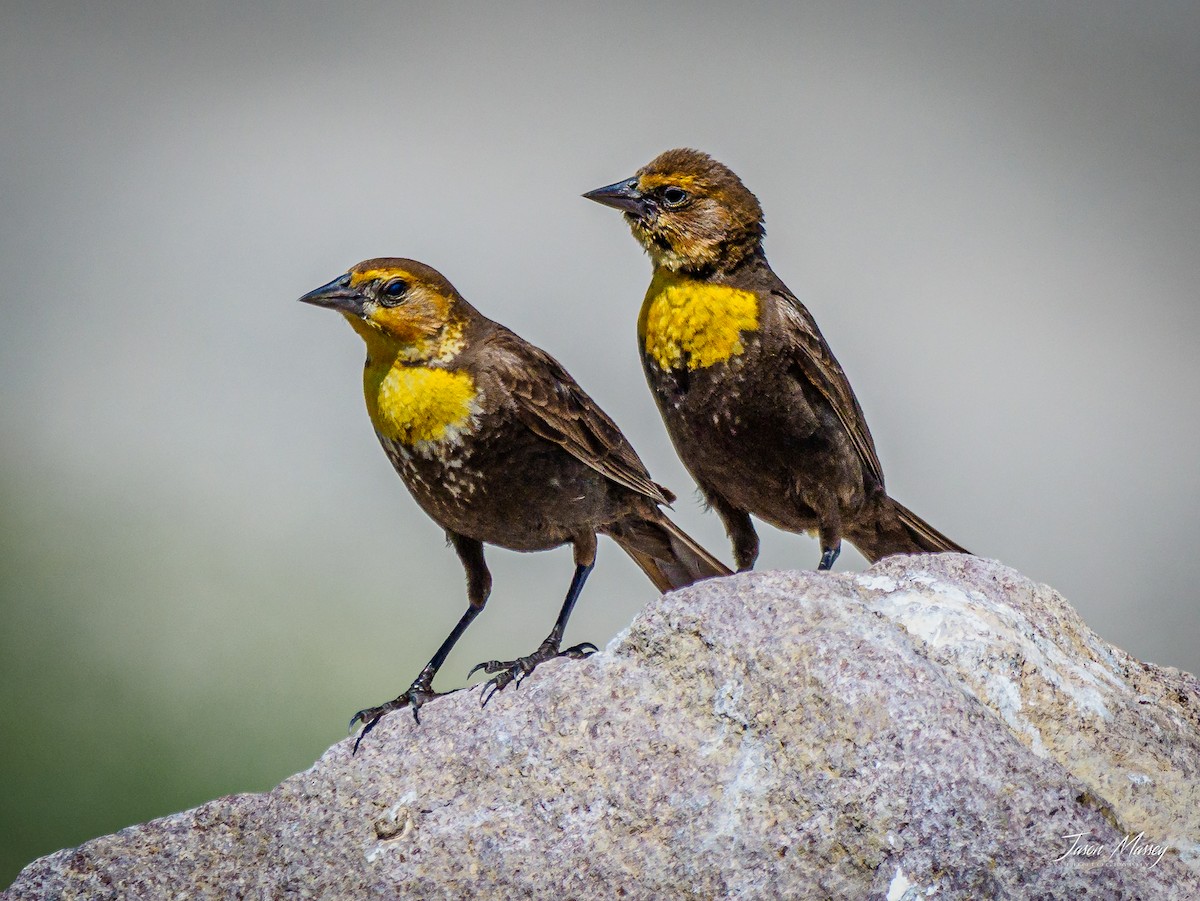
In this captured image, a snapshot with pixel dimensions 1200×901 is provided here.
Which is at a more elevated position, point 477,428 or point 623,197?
point 623,197

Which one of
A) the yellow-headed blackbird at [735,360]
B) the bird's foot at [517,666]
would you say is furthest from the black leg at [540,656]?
the yellow-headed blackbird at [735,360]

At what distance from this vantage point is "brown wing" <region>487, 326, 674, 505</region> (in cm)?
432

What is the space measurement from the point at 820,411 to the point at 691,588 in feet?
3.73

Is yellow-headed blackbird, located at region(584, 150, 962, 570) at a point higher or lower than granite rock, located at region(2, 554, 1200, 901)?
higher

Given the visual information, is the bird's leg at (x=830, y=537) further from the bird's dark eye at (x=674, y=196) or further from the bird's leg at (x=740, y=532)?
the bird's dark eye at (x=674, y=196)

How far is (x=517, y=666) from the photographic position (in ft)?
12.9

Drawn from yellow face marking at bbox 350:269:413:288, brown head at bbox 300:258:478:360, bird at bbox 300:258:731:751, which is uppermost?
yellow face marking at bbox 350:269:413:288

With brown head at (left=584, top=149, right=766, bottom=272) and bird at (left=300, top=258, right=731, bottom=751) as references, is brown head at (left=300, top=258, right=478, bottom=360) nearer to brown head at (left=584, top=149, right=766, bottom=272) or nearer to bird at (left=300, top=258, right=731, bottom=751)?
bird at (left=300, top=258, right=731, bottom=751)

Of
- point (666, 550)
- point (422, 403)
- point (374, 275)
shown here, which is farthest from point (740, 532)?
point (374, 275)

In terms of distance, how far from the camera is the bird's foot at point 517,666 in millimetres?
3826

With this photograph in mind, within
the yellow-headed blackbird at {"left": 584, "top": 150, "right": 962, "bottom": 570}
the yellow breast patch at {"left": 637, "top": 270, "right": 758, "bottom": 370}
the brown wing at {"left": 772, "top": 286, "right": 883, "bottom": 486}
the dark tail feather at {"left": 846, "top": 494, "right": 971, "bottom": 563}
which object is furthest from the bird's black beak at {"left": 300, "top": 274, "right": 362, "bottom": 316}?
the dark tail feather at {"left": 846, "top": 494, "right": 971, "bottom": 563}

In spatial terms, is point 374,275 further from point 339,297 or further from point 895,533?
point 895,533

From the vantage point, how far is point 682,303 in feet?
14.8

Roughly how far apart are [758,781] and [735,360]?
161 centimetres
